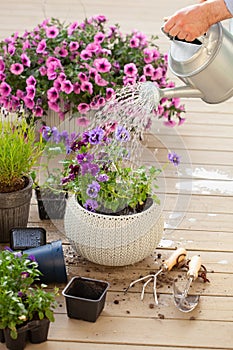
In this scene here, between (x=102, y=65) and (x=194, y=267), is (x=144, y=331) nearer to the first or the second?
(x=194, y=267)

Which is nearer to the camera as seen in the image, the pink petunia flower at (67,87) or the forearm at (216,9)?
the forearm at (216,9)

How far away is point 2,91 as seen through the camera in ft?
9.76

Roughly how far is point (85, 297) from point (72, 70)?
115cm

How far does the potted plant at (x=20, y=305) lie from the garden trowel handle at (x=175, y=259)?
17.4 inches

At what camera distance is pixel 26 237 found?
2.34 meters

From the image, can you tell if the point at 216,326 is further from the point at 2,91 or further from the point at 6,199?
the point at 2,91

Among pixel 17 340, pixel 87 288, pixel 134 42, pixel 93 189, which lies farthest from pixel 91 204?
pixel 134 42

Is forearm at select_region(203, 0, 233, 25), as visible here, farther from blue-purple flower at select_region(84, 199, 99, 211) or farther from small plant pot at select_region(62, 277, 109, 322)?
small plant pot at select_region(62, 277, 109, 322)

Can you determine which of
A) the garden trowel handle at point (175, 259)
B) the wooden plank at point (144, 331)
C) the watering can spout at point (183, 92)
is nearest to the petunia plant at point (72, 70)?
the watering can spout at point (183, 92)

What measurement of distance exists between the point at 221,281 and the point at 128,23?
2654 mm

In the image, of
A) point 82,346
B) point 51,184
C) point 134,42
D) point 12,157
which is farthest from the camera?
point 134,42

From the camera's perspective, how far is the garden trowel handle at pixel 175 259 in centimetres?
232

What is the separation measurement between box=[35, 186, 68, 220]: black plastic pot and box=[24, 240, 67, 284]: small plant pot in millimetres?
313

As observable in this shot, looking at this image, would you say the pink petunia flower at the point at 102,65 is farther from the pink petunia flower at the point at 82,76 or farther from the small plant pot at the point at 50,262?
the small plant pot at the point at 50,262
